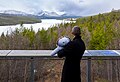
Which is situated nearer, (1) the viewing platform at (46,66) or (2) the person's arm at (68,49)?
(2) the person's arm at (68,49)

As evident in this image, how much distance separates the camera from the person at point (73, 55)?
176 inches

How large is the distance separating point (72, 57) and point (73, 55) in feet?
0.13

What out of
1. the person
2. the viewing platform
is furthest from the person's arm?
the viewing platform

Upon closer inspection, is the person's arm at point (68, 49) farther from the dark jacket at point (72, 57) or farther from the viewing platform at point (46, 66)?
the viewing platform at point (46, 66)

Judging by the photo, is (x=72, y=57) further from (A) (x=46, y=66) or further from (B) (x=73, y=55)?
(A) (x=46, y=66)

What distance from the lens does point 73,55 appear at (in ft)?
14.8

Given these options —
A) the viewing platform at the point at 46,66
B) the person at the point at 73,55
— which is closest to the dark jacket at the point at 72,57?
the person at the point at 73,55

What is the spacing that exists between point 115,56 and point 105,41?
20.0m

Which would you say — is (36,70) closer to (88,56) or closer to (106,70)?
(88,56)

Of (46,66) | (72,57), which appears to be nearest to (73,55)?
(72,57)

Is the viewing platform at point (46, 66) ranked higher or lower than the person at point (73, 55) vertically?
lower

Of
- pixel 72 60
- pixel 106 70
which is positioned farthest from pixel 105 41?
pixel 72 60

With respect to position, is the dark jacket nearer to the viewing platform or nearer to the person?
the person

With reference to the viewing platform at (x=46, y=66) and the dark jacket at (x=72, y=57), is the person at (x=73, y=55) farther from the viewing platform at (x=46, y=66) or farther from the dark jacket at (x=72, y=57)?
the viewing platform at (x=46, y=66)
